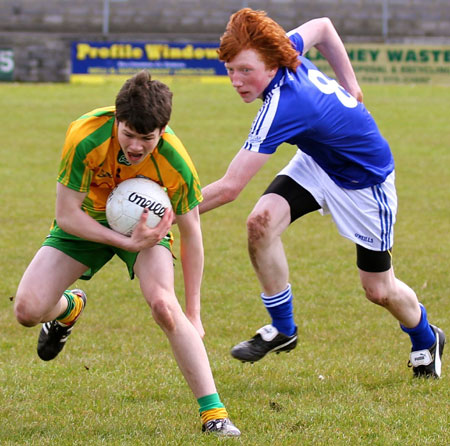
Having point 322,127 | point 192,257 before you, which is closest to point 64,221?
point 192,257

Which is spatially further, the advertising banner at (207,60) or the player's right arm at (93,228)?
the advertising banner at (207,60)

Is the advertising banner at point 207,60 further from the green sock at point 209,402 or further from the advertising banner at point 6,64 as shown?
the green sock at point 209,402

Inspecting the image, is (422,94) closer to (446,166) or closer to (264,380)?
(446,166)

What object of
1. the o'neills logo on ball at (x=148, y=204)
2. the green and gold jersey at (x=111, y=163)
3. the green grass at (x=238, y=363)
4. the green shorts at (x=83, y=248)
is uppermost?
the green and gold jersey at (x=111, y=163)

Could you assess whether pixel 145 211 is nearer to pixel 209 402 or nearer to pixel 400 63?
pixel 209 402

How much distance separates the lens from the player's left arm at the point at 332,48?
19.3 feet

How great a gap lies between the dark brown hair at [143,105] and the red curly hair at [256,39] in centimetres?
83

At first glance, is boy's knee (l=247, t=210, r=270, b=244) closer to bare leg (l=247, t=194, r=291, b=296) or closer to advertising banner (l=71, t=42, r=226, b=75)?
bare leg (l=247, t=194, r=291, b=296)

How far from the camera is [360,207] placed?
5.48 m

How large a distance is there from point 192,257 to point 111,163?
25.8 inches

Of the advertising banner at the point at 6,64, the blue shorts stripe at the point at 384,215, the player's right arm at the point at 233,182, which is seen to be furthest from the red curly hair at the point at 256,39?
the advertising banner at the point at 6,64

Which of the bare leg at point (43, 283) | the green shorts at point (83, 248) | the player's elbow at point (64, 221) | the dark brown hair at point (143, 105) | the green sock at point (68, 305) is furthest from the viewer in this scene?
the green sock at point (68, 305)

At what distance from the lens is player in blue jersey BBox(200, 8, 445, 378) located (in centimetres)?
495

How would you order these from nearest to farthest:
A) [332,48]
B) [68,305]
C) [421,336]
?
[68,305]
[421,336]
[332,48]
